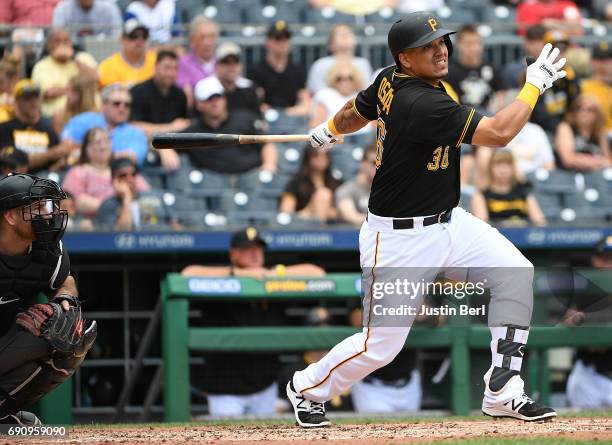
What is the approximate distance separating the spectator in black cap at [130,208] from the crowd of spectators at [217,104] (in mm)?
14

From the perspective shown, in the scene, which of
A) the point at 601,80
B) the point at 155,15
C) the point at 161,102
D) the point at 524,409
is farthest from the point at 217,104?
the point at 524,409

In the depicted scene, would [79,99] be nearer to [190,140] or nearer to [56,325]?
[190,140]

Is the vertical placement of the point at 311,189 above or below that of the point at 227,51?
below

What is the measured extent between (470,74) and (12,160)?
3.93 metres

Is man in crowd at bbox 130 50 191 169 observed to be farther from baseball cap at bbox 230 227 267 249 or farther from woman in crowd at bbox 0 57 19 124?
baseball cap at bbox 230 227 267 249

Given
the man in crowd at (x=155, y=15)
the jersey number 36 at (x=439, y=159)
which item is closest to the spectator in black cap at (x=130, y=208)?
the man in crowd at (x=155, y=15)

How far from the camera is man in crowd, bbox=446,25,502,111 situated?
1012 centimetres

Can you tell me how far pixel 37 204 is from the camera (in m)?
5.33

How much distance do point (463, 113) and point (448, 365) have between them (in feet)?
10.0

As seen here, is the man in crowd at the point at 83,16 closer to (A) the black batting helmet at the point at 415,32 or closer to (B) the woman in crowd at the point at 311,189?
(B) the woman in crowd at the point at 311,189

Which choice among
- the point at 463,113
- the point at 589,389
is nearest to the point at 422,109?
the point at 463,113

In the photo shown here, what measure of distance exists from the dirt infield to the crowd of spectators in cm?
343

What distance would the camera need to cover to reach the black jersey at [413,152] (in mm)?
4961

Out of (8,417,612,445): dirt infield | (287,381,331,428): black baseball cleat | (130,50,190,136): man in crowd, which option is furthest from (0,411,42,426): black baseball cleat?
(130,50,190,136): man in crowd
